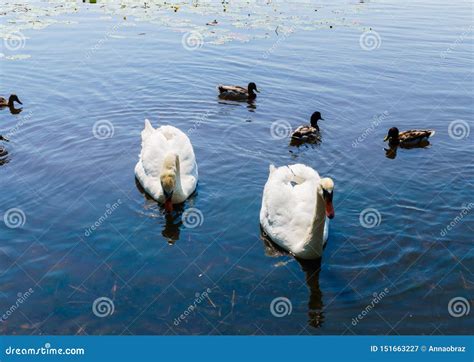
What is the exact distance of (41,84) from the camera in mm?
21219

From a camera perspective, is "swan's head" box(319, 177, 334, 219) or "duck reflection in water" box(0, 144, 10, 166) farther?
"duck reflection in water" box(0, 144, 10, 166)

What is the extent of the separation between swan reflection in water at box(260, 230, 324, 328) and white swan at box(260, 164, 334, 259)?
0.47 ft

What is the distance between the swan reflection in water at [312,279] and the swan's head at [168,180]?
2263mm

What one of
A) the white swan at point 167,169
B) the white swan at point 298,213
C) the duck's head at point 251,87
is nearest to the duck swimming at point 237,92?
the duck's head at point 251,87

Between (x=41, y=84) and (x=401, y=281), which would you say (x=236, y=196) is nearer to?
(x=401, y=281)

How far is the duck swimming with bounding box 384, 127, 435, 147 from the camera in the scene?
16.0 metres

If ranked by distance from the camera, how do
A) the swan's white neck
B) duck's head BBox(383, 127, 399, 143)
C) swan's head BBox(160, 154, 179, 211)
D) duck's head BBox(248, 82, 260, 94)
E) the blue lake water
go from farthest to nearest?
duck's head BBox(248, 82, 260, 94)
duck's head BBox(383, 127, 399, 143)
swan's head BBox(160, 154, 179, 211)
the swan's white neck
the blue lake water

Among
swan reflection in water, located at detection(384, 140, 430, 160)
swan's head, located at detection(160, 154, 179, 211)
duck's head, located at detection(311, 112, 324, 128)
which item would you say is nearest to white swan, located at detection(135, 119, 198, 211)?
swan's head, located at detection(160, 154, 179, 211)

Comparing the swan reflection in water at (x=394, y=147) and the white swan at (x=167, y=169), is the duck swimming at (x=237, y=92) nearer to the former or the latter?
the swan reflection in water at (x=394, y=147)

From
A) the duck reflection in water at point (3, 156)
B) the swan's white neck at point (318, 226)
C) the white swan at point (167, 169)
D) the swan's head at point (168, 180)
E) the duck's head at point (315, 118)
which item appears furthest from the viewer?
the duck's head at point (315, 118)

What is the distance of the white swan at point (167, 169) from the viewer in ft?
38.8

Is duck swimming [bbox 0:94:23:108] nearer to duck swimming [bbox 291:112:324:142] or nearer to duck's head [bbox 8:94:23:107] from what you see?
duck's head [bbox 8:94:23:107]
